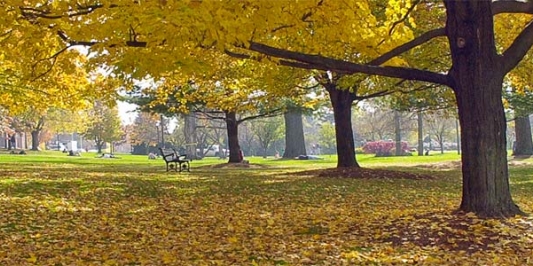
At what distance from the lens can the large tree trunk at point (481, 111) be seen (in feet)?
21.5

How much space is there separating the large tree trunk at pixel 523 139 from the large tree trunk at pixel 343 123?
52.3 feet

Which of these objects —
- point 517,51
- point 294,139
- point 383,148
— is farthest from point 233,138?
point 383,148

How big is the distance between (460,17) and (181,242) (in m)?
4.20

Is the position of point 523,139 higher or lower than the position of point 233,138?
lower

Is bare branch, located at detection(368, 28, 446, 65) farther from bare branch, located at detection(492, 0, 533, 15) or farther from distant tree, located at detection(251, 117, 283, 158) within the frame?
distant tree, located at detection(251, 117, 283, 158)

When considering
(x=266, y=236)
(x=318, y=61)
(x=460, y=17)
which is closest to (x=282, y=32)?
(x=318, y=61)

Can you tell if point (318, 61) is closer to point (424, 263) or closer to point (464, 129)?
point (464, 129)

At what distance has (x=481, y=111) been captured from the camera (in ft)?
21.6

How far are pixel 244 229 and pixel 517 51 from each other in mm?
4088

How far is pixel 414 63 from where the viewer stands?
14102 millimetres

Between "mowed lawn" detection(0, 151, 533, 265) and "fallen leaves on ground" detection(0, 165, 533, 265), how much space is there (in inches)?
0.5

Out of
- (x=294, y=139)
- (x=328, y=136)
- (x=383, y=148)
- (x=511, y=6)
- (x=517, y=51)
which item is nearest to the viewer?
(x=517, y=51)

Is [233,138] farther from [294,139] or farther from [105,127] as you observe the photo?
[105,127]

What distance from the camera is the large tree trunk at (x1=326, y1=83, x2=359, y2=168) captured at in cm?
1723
